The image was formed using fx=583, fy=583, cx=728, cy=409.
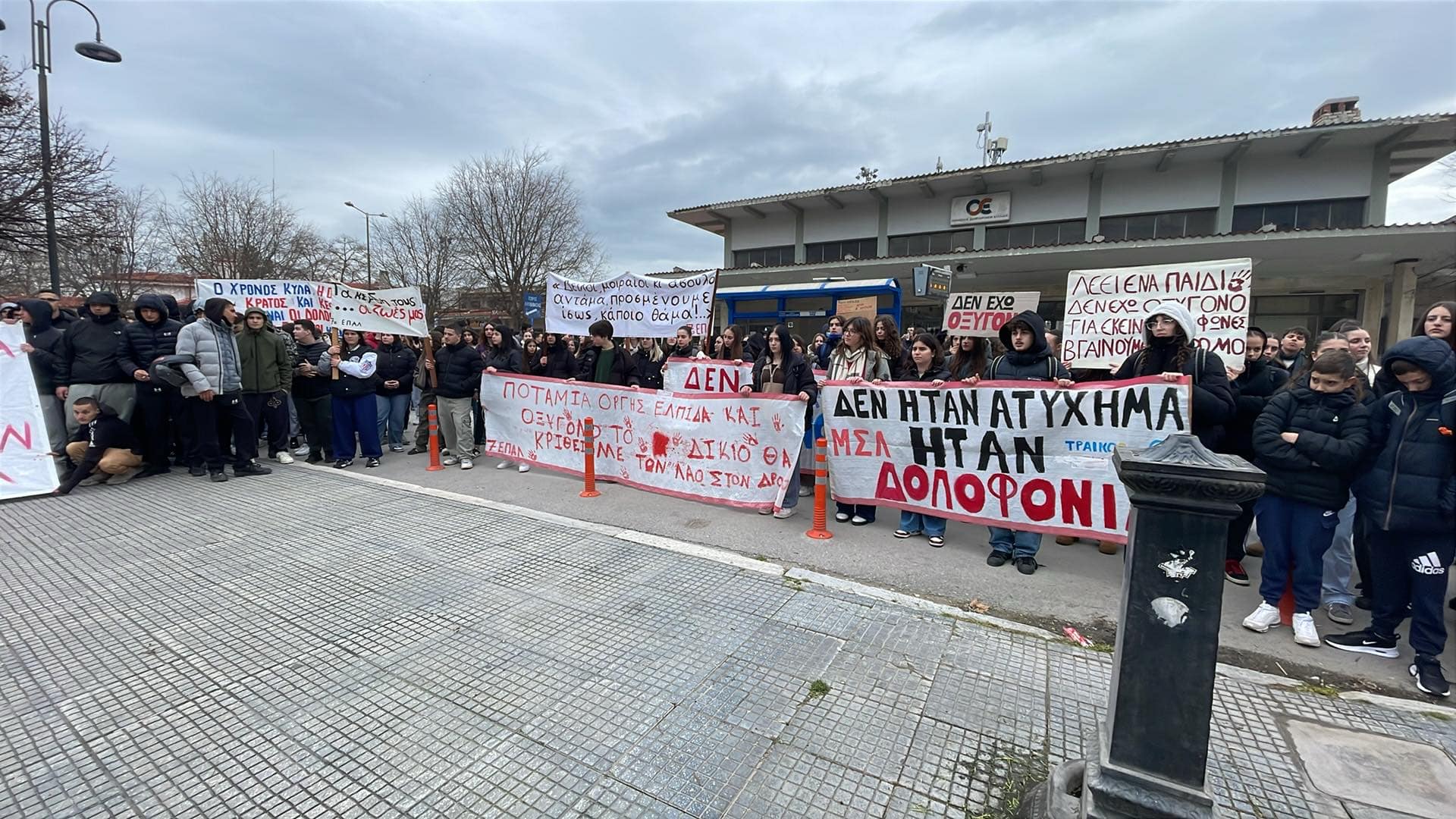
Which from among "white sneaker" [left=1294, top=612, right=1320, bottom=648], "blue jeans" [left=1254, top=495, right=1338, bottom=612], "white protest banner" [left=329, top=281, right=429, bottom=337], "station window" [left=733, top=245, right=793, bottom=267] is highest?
"station window" [left=733, top=245, right=793, bottom=267]

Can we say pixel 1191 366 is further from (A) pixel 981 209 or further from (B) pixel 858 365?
(A) pixel 981 209

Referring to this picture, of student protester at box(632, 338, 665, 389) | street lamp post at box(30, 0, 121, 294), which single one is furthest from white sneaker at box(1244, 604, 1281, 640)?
street lamp post at box(30, 0, 121, 294)

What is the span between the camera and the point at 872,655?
3.29 meters

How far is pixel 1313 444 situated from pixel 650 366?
694 cm

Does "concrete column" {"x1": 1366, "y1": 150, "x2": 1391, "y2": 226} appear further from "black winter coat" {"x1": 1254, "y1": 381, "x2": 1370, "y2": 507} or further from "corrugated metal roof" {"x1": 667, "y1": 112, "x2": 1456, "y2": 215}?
"black winter coat" {"x1": 1254, "y1": 381, "x2": 1370, "y2": 507}

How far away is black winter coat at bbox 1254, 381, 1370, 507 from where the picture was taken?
138 inches

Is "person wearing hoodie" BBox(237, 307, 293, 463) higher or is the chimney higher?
the chimney

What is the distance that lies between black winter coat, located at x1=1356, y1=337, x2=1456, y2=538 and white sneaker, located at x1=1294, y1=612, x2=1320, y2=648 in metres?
0.69

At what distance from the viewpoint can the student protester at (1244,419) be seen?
4512 millimetres

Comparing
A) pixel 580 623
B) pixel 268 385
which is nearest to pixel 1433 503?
pixel 580 623

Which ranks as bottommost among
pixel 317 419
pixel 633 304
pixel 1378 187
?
pixel 317 419

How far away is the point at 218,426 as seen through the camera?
757 centimetres

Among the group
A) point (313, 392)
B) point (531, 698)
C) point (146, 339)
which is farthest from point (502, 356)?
point (531, 698)

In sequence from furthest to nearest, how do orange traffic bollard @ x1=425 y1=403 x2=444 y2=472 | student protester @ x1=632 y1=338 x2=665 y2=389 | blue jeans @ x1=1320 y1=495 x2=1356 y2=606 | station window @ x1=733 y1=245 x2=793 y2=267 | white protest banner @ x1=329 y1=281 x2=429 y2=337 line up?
station window @ x1=733 y1=245 x2=793 y2=267 < white protest banner @ x1=329 y1=281 x2=429 y2=337 < student protester @ x1=632 y1=338 x2=665 y2=389 < orange traffic bollard @ x1=425 y1=403 x2=444 y2=472 < blue jeans @ x1=1320 y1=495 x2=1356 y2=606
